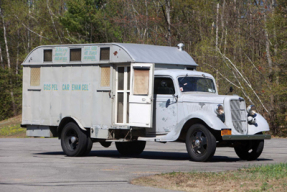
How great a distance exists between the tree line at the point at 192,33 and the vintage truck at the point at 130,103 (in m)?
13.3

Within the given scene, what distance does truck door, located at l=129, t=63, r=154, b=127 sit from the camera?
13.4 m

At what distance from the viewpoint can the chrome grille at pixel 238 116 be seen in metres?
13.3

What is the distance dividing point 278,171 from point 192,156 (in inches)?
129

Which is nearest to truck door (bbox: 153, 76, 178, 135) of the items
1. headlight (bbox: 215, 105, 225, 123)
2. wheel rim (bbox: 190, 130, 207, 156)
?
wheel rim (bbox: 190, 130, 207, 156)

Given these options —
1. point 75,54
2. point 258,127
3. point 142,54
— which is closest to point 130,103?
point 142,54

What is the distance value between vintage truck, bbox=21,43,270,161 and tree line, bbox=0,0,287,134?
13.3 metres

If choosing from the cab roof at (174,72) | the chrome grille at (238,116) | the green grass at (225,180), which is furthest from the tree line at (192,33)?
the green grass at (225,180)

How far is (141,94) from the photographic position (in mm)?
13633

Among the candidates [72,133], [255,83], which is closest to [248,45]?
[255,83]

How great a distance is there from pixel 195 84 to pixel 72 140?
384 cm

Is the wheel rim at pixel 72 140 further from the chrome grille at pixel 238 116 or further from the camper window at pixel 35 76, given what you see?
the chrome grille at pixel 238 116

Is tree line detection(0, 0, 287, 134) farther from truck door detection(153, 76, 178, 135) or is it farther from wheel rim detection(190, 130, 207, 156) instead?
wheel rim detection(190, 130, 207, 156)

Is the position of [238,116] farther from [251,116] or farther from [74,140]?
[74,140]

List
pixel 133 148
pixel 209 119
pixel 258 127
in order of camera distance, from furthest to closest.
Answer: pixel 133 148 < pixel 258 127 < pixel 209 119
